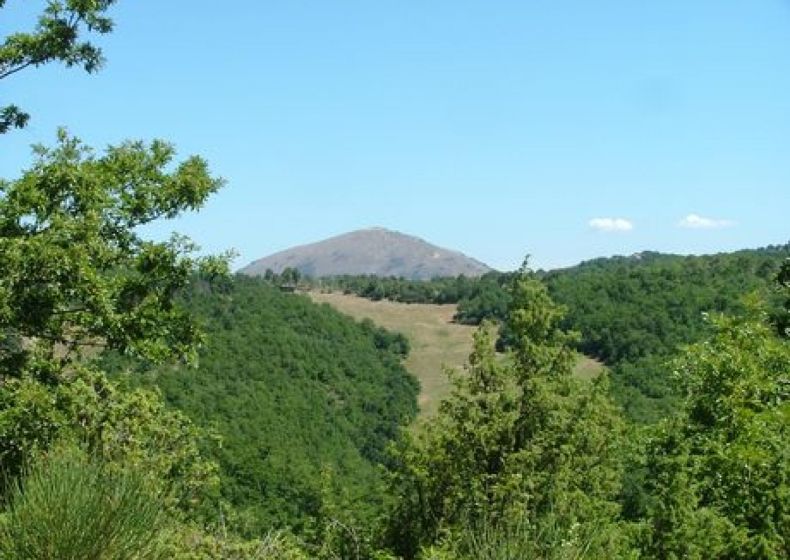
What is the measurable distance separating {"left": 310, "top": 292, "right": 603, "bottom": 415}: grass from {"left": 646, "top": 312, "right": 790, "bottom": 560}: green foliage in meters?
120

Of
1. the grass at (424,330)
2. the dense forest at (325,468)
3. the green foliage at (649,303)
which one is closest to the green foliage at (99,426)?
the dense forest at (325,468)

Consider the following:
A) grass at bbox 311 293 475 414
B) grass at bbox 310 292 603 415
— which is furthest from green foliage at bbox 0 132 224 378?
grass at bbox 311 293 475 414

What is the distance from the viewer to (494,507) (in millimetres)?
13586

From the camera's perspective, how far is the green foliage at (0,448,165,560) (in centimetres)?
443

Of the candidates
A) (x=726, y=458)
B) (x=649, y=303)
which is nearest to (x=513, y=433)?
(x=726, y=458)

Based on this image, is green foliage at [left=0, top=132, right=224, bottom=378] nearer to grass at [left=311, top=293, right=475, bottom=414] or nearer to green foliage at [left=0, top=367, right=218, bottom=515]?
green foliage at [left=0, top=367, right=218, bottom=515]

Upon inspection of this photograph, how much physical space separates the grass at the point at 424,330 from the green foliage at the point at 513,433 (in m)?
121

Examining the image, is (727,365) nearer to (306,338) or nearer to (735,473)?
(735,473)

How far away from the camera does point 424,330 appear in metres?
178

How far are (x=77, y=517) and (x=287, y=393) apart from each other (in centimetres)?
11238

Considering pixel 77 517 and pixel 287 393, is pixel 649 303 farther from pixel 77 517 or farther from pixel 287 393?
pixel 77 517

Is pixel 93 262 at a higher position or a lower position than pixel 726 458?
higher

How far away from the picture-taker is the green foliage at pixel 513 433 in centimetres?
1627

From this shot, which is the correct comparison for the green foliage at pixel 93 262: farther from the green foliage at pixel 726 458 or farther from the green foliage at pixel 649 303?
the green foliage at pixel 649 303
